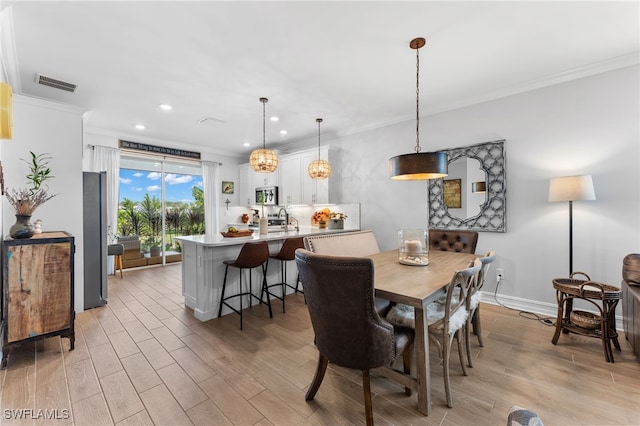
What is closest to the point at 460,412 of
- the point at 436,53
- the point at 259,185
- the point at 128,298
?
the point at 436,53

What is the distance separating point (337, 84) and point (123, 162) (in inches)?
186

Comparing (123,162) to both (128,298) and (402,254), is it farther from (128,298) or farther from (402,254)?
(402,254)

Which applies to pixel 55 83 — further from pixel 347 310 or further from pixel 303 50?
pixel 347 310

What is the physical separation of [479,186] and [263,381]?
3.38m

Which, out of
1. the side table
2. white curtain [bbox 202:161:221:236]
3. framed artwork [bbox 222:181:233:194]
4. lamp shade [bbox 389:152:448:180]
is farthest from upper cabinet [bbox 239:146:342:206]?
the side table

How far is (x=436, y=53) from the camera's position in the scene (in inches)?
100.0

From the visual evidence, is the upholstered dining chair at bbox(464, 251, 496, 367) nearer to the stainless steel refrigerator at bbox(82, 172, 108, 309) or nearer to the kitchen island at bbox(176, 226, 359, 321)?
the kitchen island at bbox(176, 226, 359, 321)

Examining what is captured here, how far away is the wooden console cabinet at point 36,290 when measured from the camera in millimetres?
2096

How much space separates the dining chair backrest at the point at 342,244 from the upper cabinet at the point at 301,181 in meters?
2.14

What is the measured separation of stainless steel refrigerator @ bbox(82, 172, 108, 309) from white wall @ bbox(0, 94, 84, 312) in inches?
4.7

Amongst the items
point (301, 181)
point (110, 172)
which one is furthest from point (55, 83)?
point (301, 181)

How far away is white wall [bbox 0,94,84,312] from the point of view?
281 centimetres

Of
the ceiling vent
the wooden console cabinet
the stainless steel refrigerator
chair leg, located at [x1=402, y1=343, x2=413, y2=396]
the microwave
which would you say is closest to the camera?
chair leg, located at [x1=402, y1=343, x2=413, y2=396]

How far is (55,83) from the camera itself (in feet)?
9.93
